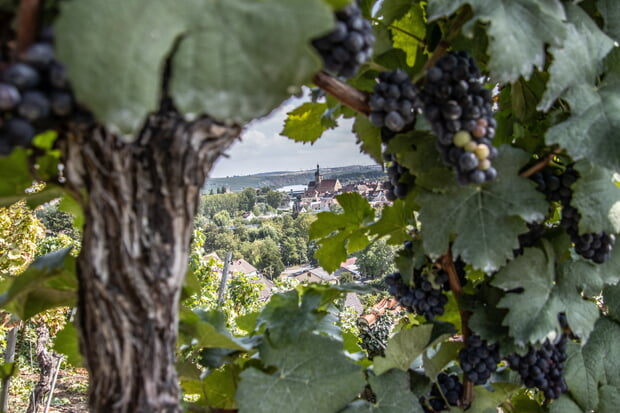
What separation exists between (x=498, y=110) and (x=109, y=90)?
0.98 meters

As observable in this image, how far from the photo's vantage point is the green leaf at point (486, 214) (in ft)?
2.63

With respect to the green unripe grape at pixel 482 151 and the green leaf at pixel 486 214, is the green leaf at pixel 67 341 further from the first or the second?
the green unripe grape at pixel 482 151

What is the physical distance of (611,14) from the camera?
0.85 metres

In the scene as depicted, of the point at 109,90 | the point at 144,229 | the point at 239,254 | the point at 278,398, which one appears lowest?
the point at 239,254

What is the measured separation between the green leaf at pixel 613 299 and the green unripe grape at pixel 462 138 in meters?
0.60

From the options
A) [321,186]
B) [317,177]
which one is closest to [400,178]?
[317,177]

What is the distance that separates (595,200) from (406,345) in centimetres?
44

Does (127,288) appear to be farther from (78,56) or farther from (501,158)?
(501,158)

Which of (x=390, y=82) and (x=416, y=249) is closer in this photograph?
(x=390, y=82)

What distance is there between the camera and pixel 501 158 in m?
0.84

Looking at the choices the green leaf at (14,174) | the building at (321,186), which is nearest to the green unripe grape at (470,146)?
the green leaf at (14,174)

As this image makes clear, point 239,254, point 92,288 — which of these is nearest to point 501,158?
point 92,288

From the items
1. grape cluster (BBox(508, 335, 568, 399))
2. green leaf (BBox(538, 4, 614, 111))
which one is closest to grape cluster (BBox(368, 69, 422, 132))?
green leaf (BBox(538, 4, 614, 111))

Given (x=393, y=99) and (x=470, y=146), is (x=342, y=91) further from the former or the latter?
(x=470, y=146)
